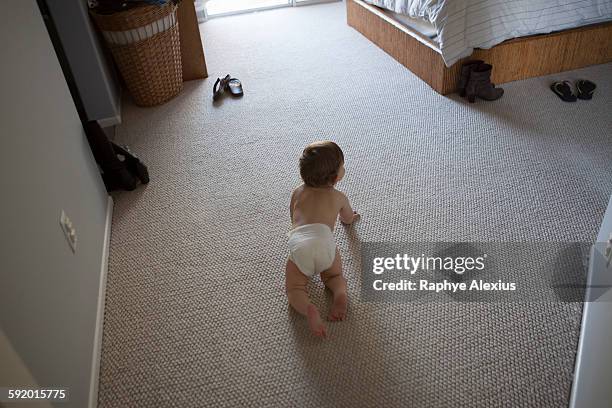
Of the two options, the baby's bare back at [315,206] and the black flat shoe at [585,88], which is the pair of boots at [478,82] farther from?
the baby's bare back at [315,206]

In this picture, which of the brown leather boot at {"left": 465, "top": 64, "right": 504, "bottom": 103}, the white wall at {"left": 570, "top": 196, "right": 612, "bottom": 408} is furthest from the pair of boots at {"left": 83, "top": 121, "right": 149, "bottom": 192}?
the white wall at {"left": 570, "top": 196, "right": 612, "bottom": 408}

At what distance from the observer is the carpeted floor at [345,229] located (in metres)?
1.49

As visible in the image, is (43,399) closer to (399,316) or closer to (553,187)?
(399,316)

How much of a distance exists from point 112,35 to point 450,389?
2.34 metres

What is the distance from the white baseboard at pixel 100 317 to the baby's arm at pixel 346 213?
0.88 meters

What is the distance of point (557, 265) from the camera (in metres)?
1.78

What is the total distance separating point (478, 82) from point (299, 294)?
5.52 ft

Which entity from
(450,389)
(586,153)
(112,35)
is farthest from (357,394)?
(112,35)

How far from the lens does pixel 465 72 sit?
275 centimetres

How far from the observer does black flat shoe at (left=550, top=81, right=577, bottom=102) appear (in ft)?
8.80

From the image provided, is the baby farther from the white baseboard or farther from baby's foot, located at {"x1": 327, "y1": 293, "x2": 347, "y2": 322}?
the white baseboard

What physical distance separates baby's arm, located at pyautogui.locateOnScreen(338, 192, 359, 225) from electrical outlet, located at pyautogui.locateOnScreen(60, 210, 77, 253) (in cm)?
87

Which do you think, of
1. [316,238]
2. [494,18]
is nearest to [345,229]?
[316,238]

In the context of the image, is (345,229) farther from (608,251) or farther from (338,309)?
(608,251)
